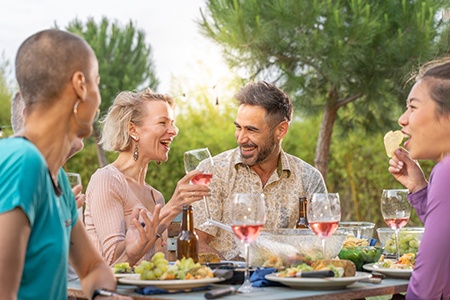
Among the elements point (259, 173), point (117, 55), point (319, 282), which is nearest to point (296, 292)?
point (319, 282)

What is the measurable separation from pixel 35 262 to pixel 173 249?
7.50ft

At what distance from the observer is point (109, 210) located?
4219mm

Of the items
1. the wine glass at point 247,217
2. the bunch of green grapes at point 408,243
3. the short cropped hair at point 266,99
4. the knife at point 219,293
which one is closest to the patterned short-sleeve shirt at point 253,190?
the short cropped hair at point 266,99

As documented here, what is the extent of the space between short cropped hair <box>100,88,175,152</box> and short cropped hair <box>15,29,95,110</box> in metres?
2.28

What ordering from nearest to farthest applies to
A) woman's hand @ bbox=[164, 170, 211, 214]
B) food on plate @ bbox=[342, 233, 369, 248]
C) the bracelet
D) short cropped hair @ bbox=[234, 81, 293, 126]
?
the bracelet < food on plate @ bbox=[342, 233, 369, 248] < woman's hand @ bbox=[164, 170, 211, 214] < short cropped hair @ bbox=[234, 81, 293, 126]

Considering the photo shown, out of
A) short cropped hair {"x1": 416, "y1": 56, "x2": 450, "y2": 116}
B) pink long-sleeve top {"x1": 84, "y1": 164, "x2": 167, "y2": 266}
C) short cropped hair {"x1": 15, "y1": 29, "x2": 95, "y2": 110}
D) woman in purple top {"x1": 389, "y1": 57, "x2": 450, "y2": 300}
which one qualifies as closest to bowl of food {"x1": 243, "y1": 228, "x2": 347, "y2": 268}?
woman in purple top {"x1": 389, "y1": 57, "x2": 450, "y2": 300}

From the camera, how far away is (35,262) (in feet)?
7.70

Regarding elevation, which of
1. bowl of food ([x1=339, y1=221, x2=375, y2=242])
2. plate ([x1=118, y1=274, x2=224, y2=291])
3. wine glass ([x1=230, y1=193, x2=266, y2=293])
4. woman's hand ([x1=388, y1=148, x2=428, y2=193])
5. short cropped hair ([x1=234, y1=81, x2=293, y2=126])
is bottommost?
plate ([x1=118, y1=274, x2=224, y2=291])

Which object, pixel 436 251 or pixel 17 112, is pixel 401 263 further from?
pixel 17 112

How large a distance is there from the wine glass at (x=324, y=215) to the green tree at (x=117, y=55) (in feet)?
38.7

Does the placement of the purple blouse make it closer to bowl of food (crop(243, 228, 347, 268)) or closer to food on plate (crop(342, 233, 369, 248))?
bowl of food (crop(243, 228, 347, 268))

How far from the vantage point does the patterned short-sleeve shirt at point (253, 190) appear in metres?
4.83

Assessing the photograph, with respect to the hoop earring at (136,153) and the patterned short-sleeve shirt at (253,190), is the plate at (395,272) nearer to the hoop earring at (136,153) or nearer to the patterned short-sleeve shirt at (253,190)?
the patterned short-sleeve shirt at (253,190)

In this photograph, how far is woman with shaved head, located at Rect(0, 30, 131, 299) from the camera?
222 centimetres
